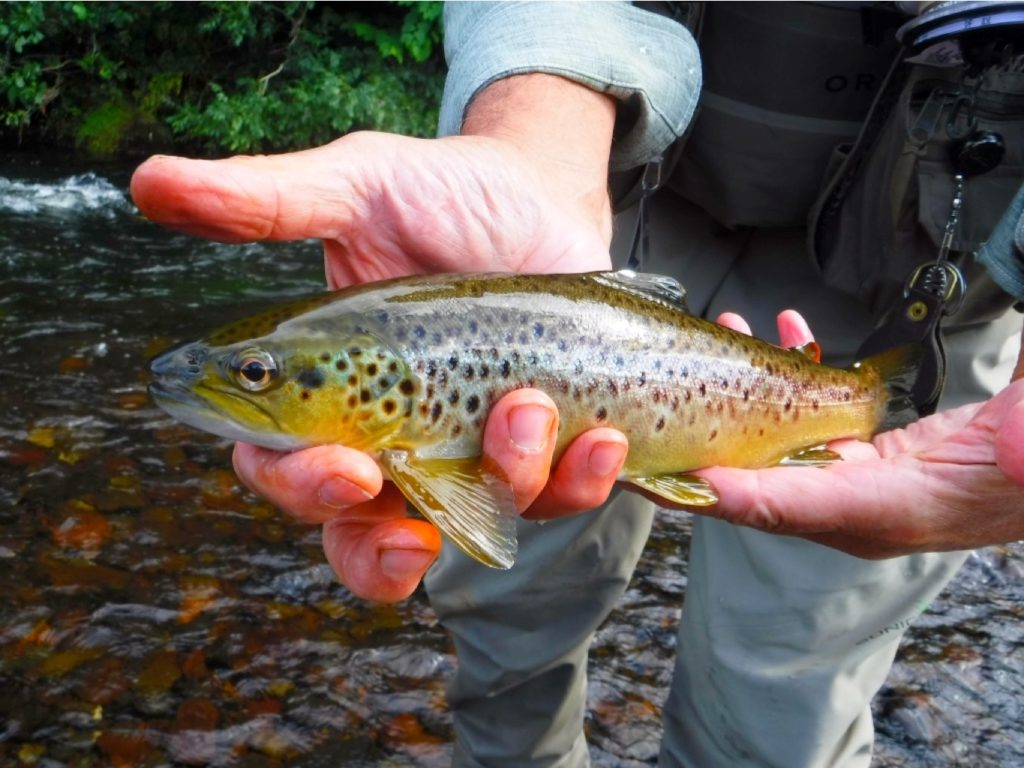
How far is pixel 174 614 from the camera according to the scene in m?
3.70

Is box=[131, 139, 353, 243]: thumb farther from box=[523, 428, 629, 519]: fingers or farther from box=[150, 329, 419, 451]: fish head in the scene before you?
box=[523, 428, 629, 519]: fingers

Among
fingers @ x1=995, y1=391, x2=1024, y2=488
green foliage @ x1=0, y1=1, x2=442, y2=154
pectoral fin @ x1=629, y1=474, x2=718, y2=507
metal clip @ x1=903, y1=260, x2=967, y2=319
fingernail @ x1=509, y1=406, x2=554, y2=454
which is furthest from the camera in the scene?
green foliage @ x1=0, y1=1, x2=442, y2=154

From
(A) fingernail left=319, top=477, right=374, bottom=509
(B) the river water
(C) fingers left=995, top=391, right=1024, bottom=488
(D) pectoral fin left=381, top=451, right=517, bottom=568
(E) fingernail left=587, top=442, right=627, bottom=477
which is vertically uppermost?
(C) fingers left=995, top=391, right=1024, bottom=488

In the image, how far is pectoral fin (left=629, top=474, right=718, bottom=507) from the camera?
6.53 ft

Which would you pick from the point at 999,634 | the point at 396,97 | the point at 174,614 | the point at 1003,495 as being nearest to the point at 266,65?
the point at 396,97

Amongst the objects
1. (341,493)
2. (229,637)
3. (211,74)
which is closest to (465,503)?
(341,493)

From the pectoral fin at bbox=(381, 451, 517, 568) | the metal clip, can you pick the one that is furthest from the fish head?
the metal clip

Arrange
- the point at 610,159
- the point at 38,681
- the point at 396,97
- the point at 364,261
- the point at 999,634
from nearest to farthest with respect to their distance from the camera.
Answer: the point at 364,261 < the point at 610,159 < the point at 38,681 < the point at 999,634 < the point at 396,97

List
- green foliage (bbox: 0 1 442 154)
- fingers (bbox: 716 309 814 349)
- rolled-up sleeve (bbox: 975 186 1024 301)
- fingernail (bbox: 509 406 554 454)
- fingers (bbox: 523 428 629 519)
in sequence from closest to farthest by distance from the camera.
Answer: fingernail (bbox: 509 406 554 454) < fingers (bbox: 523 428 629 519) < rolled-up sleeve (bbox: 975 186 1024 301) < fingers (bbox: 716 309 814 349) < green foliage (bbox: 0 1 442 154)

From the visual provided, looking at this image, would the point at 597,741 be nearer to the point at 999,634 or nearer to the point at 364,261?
the point at 999,634

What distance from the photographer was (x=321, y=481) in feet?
5.45

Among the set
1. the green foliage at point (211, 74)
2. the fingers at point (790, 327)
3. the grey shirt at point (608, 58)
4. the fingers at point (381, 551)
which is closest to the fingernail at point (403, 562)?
the fingers at point (381, 551)

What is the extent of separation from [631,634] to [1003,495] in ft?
7.23

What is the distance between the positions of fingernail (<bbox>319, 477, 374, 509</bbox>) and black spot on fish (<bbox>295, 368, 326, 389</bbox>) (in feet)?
0.77
